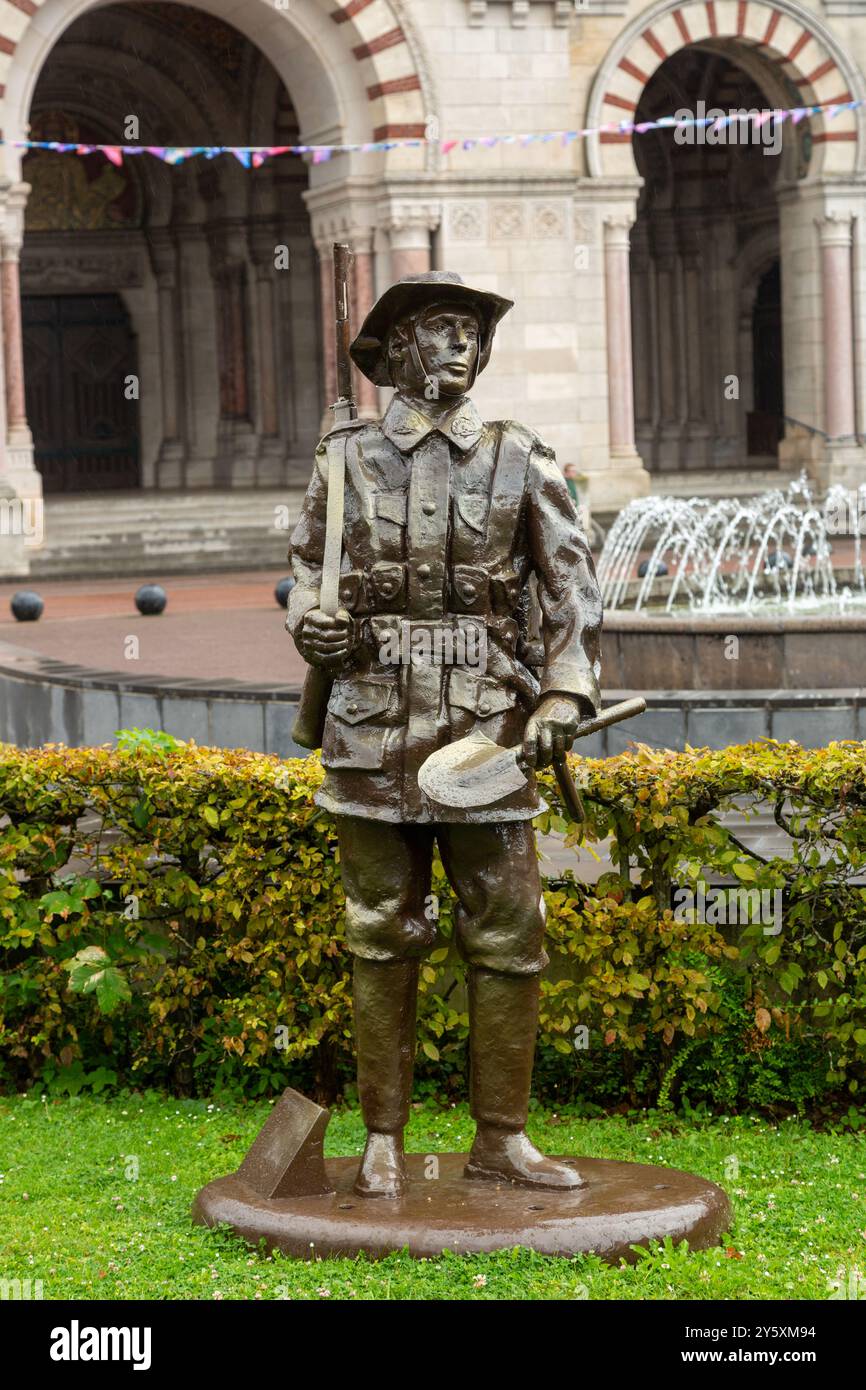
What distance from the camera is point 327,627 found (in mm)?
4172

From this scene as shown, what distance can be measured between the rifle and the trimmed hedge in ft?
3.22

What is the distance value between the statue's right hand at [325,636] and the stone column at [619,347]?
1894 centimetres

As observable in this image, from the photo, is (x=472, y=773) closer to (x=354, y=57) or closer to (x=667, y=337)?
(x=354, y=57)

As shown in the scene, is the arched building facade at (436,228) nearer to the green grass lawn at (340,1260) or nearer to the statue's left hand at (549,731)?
the green grass lawn at (340,1260)

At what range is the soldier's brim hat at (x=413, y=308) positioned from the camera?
14.1 feet

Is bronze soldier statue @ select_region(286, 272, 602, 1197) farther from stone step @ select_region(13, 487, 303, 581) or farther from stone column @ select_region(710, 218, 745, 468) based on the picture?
stone column @ select_region(710, 218, 745, 468)

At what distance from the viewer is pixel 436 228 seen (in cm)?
2138

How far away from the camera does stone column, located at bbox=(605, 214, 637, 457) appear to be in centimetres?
2248

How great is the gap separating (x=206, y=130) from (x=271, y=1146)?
23.0 m

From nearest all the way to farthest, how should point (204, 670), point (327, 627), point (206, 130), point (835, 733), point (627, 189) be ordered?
1. point (327, 627)
2. point (835, 733)
3. point (204, 670)
4. point (627, 189)
5. point (206, 130)

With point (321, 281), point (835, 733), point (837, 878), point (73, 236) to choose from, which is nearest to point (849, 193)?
point (321, 281)

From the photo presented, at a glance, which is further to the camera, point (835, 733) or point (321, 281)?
point (321, 281)

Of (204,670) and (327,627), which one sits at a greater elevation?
(327,627)

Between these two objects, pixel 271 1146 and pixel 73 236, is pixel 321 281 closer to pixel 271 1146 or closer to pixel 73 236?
pixel 73 236
